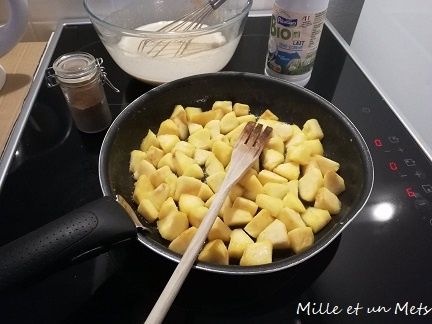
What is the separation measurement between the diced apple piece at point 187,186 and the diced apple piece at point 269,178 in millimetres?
121

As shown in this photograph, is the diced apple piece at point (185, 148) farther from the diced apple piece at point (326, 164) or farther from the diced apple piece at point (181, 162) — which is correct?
the diced apple piece at point (326, 164)

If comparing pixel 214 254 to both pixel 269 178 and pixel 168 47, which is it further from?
pixel 168 47

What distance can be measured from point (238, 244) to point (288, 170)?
0.20 m

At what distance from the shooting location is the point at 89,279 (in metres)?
0.58

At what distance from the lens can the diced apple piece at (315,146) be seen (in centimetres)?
74

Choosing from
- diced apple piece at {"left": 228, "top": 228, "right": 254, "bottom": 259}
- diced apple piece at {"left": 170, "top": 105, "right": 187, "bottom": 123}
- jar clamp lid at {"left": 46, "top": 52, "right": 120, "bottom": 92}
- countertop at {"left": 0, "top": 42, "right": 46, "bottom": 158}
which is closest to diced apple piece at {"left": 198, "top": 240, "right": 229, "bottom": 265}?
diced apple piece at {"left": 228, "top": 228, "right": 254, "bottom": 259}

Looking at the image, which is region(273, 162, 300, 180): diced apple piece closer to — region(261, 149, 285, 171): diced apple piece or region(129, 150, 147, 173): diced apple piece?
region(261, 149, 285, 171): diced apple piece

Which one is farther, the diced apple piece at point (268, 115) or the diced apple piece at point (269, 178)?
the diced apple piece at point (268, 115)

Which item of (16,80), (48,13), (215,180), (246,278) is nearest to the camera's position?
(246,278)

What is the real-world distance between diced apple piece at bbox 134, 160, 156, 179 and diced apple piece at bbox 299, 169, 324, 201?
0.29 m

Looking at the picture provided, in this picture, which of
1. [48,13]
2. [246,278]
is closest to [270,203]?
[246,278]

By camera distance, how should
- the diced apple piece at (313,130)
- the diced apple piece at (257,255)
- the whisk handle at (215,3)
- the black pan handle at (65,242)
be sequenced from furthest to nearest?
the whisk handle at (215,3)
the diced apple piece at (313,130)
the diced apple piece at (257,255)
the black pan handle at (65,242)

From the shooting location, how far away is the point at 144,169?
70cm

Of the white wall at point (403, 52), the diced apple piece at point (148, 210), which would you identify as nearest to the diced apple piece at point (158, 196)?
the diced apple piece at point (148, 210)
